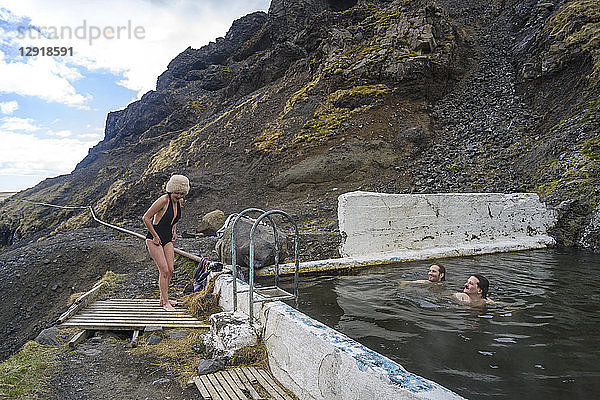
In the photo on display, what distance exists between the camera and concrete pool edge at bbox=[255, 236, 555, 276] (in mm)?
6472

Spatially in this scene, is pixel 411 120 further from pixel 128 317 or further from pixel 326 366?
pixel 326 366

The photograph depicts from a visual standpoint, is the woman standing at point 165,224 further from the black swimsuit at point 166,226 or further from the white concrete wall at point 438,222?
the white concrete wall at point 438,222

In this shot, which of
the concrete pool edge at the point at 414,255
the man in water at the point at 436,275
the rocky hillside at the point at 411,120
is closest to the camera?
the man in water at the point at 436,275

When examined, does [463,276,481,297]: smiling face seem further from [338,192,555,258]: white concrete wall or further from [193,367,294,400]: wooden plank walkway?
[193,367,294,400]: wooden plank walkway


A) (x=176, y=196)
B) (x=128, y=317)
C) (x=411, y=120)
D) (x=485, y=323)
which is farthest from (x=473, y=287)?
(x=411, y=120)

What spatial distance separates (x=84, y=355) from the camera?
4.14 meters

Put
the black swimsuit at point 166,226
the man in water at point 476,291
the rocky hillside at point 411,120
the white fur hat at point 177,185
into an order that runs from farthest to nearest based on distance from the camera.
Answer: the rocky hillside at point 411,120
the man in water at point 476,291
the black swimsuit at point 166,226
the white fur hat at point 177,185

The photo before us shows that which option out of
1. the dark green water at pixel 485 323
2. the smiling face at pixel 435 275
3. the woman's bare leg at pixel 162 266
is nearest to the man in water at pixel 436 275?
the smiling face at pixel 435 275

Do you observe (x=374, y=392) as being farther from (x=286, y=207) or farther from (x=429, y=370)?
(x=286, y=207)

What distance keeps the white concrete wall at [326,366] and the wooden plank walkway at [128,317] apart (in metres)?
1.44

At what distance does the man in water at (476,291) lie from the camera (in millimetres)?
5316

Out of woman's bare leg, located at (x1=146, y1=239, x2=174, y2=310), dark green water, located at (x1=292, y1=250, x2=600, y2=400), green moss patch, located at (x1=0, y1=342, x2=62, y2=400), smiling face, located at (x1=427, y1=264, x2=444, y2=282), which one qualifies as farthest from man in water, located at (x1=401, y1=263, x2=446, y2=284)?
green moss patch, located at (x1=0, y1=342, x2=62, y2=400)

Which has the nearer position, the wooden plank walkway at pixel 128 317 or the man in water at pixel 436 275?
the wooden plank walkway at pixel 128 317

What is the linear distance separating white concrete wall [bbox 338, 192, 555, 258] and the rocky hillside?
1.18 meters
